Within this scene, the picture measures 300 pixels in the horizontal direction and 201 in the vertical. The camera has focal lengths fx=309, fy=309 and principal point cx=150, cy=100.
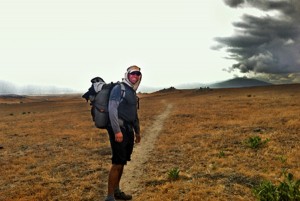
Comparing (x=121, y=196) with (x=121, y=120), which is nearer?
(x=121, y=120)

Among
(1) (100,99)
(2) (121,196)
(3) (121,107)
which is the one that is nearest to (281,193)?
(2) (121,196)

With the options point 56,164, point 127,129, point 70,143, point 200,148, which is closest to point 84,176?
point 56,164

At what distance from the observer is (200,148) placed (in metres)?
15.4

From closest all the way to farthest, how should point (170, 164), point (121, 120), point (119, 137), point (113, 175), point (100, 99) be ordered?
point (119, 137) → point (100, 99) → point (121, 120) → point (113, 175) → point (170, 164)

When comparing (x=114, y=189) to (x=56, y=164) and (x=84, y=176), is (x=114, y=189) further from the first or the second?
(x=56, y=164)

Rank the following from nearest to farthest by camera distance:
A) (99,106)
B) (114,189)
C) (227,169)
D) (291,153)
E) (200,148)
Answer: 1. (99,106)
2. (114,189)
3. (227,169)
4. (291,153)
5. (200,148)

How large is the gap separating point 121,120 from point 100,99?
2.38 feet

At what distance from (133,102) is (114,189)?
240cm

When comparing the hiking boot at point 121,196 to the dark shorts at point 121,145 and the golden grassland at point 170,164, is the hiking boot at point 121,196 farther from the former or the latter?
the dark shorts at point 121,145

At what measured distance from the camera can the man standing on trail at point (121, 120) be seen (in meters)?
7.27

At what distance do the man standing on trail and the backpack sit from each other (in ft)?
0.54

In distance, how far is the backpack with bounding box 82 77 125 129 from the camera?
292 inches

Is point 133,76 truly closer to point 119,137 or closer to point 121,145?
point 119,137

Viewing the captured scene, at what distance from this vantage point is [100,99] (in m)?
7.45
